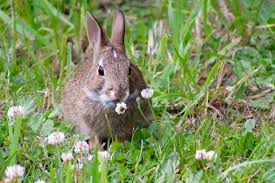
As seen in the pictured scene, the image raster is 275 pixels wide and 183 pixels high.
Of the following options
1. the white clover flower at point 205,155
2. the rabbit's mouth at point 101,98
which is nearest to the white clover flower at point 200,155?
the white clover flower at point 205,155

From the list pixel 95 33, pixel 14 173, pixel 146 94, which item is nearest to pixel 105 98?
pixel 146 94

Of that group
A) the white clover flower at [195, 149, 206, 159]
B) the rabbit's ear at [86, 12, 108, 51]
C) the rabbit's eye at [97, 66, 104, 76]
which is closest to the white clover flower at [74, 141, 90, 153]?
the rabbit's eye at [97, 66, 104, 76]

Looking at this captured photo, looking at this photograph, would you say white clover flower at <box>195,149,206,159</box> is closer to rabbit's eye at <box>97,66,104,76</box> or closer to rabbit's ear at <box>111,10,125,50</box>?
rabbit's eye at <box>97,66,104,76</box>

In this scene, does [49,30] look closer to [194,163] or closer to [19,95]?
[19,95]

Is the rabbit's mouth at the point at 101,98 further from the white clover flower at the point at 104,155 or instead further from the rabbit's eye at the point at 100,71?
the white clover flower at the point at 104,155

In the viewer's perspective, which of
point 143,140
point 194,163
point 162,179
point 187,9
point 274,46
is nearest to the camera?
point 162,179

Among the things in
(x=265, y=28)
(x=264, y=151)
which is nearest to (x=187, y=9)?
(x=265, y=28)
